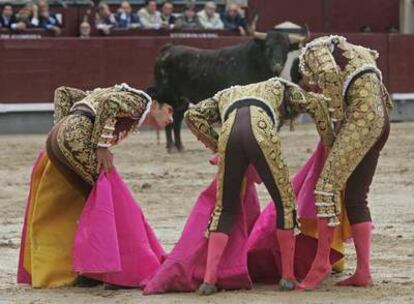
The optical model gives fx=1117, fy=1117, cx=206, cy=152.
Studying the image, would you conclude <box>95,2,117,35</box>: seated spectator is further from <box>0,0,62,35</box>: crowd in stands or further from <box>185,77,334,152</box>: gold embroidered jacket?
<box>185,77,334,152</box>: gold embroidered jacket

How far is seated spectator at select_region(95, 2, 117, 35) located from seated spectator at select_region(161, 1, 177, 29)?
71cm

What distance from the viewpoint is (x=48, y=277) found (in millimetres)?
5258

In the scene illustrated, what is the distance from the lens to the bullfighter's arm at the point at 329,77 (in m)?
4.98

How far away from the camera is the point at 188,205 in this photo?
8.31 metres

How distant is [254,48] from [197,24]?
166 inches

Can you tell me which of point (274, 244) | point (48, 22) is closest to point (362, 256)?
point (274, 244)

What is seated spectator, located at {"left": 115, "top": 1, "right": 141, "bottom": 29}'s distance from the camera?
621 inches

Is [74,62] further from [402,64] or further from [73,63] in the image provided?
[402,64]

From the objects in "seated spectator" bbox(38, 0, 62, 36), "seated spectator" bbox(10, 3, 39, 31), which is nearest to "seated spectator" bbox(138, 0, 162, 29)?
"seated spectator" bbox(38, 0, 62, 36)

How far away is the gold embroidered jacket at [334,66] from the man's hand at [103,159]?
38.5 inches

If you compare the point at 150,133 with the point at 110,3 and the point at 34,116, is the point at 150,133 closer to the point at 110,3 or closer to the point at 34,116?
the point at 34,116

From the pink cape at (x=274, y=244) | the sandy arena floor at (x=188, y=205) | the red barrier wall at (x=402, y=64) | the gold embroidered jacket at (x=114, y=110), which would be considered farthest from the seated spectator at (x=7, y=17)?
the pink cape at (x=274, y=244)

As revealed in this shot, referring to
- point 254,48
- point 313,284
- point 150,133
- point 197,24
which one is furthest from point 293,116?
point 197,24

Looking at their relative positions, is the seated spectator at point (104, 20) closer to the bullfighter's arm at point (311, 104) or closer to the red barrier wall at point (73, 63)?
the red barrier wall at point (73, 63)
